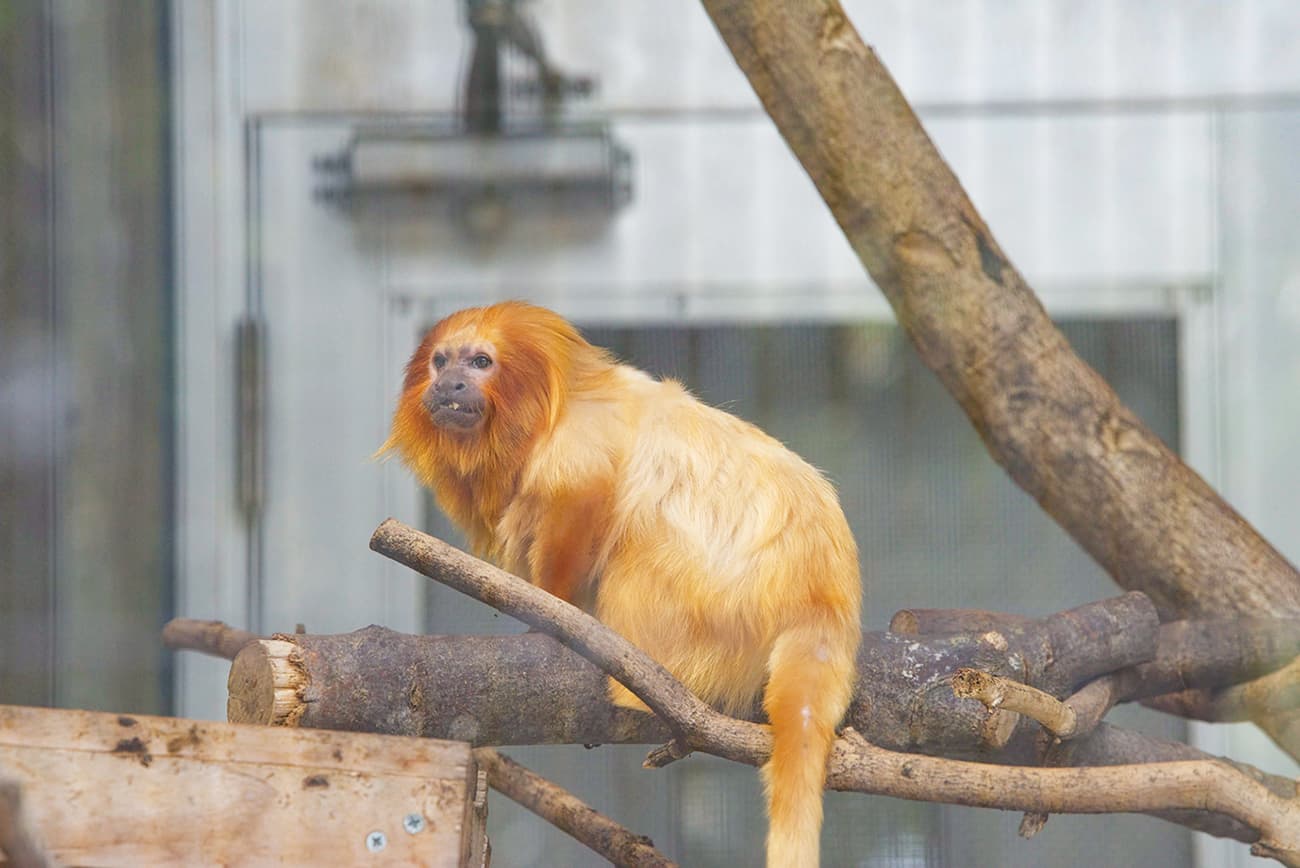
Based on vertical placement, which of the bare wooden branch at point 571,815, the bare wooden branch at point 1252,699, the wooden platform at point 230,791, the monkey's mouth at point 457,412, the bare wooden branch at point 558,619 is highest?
the monkey's mouth at point 457,412

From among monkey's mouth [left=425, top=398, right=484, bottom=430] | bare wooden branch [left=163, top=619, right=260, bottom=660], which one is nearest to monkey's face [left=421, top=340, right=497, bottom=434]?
monkey's mouth [left=425, top=398, right=484, bottom=430]

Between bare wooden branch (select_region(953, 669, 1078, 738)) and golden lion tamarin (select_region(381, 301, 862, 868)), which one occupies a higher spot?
golden lion tamarin (select_region(381, 301, 862, 868))

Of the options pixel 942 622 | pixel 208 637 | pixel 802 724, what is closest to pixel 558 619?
pixel 802 724

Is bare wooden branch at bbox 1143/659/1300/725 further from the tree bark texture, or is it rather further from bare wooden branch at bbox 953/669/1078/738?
bare wooden branch at bbox 953/669/1078/738

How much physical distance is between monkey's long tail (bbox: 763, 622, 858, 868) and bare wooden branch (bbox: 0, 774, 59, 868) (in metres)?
0.83

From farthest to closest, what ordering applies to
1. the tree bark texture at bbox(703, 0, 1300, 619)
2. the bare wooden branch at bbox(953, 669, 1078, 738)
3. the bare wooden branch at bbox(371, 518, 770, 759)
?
the tree bark texture at bbox(703, 0, 1300, 619)
the bare wooden branch at bbox(953, 669, 1078, 738)
the bare wooden branch at bbox(371, 518, 770, 759)

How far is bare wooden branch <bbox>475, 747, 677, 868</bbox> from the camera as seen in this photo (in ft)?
5.96

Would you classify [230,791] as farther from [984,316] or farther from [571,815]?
[984,316]

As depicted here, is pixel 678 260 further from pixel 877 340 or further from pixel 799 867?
pixel 799 867

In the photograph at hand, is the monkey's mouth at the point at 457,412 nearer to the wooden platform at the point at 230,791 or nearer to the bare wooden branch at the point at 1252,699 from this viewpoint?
the wooden platform at the point at 230,791

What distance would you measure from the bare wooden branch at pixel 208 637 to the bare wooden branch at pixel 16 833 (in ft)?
3.35

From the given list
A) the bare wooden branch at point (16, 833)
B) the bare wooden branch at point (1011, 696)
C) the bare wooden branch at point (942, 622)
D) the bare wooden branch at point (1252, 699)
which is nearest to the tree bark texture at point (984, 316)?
the bare wooden branch at point (1252, 699)

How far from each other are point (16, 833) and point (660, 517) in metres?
0.97

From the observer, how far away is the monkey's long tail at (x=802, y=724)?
4.91 ft
